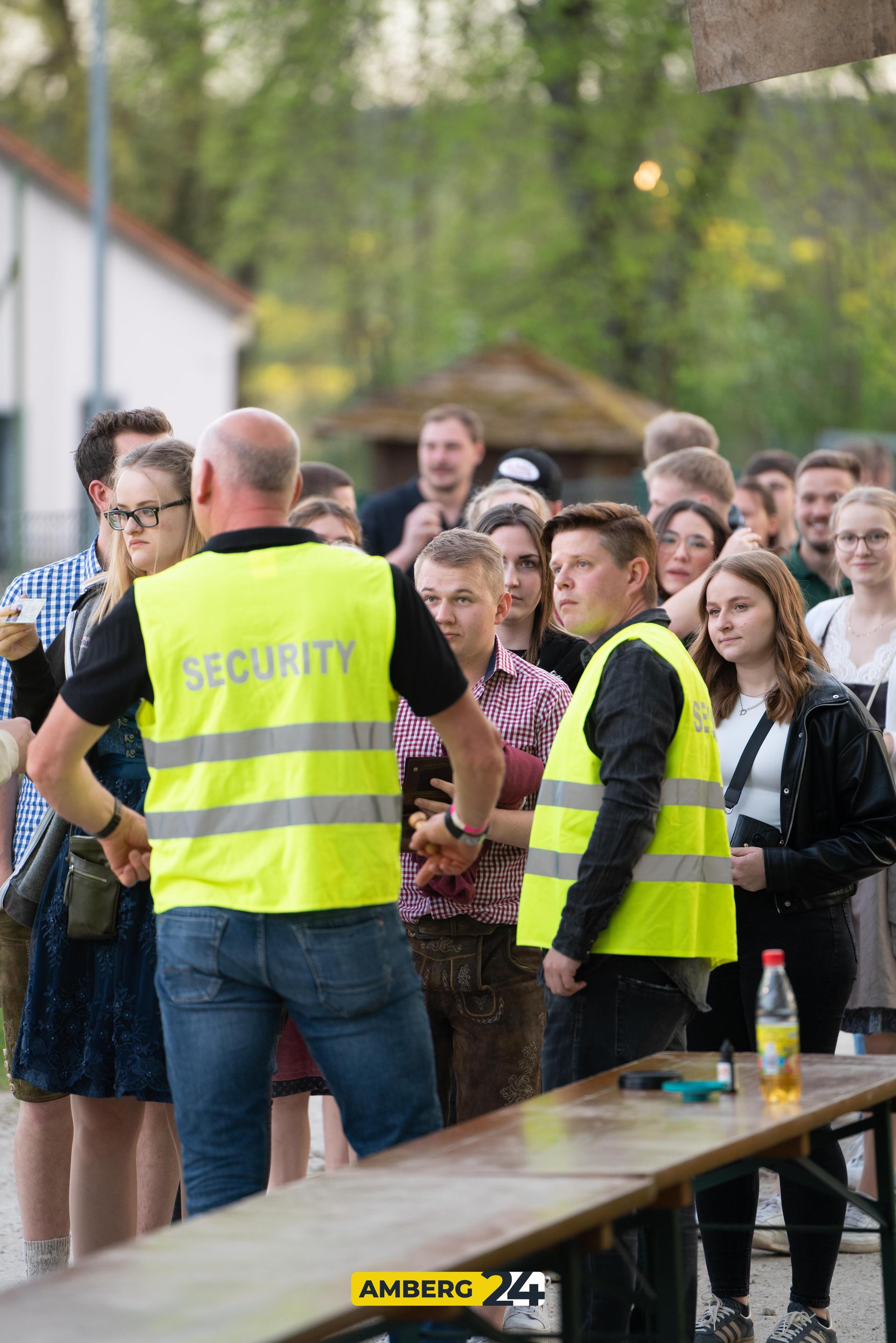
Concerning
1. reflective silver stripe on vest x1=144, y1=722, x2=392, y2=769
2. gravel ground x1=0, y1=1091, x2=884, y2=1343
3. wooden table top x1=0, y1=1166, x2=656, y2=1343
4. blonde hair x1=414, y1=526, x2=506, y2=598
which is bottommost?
gravel ground x1=0, y1=1091, x2=884, y2=1343

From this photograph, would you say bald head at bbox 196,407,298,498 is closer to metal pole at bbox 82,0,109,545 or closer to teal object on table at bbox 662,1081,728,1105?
teal object on table at bbox 662,1081,728,1105

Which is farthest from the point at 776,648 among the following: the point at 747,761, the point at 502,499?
the point at 502,499

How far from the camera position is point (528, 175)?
2725 cm

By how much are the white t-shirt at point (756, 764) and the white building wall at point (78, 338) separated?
2367cm

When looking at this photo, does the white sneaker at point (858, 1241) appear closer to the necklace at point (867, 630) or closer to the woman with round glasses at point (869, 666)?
the woman with round glasses at point (869, 666)

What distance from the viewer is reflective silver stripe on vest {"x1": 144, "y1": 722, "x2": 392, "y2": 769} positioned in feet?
10.4

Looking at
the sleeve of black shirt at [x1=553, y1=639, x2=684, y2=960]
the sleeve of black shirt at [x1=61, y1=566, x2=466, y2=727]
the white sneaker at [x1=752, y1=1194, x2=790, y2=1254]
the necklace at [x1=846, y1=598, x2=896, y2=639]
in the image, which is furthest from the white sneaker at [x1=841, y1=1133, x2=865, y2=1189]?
the sleeve of black shirt at [x1=61, y1=566, x2=466, y2=727]

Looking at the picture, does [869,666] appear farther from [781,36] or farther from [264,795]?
[264,795]

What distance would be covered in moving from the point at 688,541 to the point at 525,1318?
109 inches

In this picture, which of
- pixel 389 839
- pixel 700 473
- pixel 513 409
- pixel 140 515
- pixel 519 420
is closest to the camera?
pixel 389 839

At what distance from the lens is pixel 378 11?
2584 cm

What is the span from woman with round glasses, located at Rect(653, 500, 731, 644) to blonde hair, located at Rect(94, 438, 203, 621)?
237 centimetres

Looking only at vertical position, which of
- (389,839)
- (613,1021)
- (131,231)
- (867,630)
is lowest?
(613,1021)

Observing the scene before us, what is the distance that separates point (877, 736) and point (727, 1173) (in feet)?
5.37
